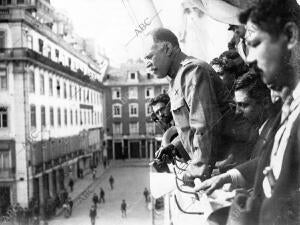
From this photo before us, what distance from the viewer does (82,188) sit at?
2944 centimetres

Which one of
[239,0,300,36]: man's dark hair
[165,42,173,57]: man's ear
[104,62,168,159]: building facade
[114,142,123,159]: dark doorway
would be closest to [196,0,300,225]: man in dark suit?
[239,0,300,36]: man's dark hair

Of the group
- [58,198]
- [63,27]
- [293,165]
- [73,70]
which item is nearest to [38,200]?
[58,198]

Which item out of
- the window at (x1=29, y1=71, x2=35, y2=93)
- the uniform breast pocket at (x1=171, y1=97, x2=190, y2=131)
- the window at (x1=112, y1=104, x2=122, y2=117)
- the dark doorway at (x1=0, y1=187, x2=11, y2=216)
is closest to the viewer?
the uniform breast pocket at (x1=171, y1=97, x2=190, y2=131)

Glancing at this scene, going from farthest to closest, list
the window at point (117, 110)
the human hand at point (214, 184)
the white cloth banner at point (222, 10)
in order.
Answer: the window at point (117, 110)
the white cloth banner at point (222, 10)
the human hand at point (214, 184)

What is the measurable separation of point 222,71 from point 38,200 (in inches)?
907

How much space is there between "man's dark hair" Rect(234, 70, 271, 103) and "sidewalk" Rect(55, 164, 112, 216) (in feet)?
73.2

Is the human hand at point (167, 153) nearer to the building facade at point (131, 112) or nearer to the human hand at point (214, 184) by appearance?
the human hand at point (214, 184)

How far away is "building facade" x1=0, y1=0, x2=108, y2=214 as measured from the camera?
23.7m

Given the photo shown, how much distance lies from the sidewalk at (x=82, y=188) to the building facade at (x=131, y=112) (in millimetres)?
7764

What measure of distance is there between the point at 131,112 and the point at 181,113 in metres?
42.3

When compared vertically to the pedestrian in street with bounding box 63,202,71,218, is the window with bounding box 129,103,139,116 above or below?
above

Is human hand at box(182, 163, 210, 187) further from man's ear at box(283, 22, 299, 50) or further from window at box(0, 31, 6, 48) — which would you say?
window at box(0, 31, 6, 48)

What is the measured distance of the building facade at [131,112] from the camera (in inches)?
1740

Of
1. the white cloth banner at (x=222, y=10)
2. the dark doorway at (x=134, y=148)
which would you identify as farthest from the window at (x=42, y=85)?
the white cloth banner at (x=222, y=10)
